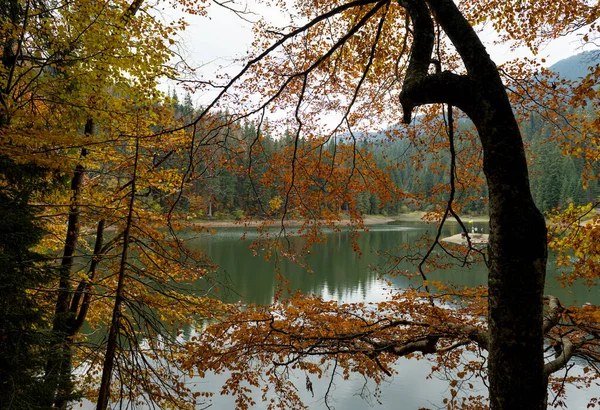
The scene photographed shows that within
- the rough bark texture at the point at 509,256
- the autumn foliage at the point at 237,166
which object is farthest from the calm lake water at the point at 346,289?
the rough bark texture at the point at 509,256

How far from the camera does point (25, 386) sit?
11.0 feet

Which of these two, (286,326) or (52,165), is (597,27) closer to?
(286,326)

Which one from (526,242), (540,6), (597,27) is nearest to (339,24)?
(540,6)

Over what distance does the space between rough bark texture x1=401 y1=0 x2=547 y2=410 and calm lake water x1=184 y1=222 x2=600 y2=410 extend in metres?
2.83

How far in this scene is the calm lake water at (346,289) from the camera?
327 inches

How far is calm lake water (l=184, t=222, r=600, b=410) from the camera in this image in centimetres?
830

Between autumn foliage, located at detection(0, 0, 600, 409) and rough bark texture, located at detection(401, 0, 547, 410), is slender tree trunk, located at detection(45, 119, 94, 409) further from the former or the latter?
rough bark texture, located at detection(401, 0, 547, 410)

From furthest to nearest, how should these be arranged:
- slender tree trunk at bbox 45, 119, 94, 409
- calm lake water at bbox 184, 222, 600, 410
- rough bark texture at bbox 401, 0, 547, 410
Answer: calm lake water at bbox 184, 222, 600, 410, slender tree trunk at bbox 45, 119, 94, 409, rough bark texture at bbox 401, 0, 547, 410

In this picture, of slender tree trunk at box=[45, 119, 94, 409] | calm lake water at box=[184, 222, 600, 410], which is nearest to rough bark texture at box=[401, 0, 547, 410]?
calm lake water at box=[184, 222, 600, 410]

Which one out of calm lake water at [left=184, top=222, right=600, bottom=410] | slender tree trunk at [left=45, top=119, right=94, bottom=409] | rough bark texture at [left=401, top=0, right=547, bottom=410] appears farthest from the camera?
calm lake water at [left=184, top=222, right=600, bottom=410]

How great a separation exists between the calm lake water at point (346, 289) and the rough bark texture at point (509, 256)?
112 inches

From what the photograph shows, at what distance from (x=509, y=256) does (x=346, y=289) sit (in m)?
15.6

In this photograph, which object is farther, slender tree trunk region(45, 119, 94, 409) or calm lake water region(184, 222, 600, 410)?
calm lake water region(184, 222, 600, 410)

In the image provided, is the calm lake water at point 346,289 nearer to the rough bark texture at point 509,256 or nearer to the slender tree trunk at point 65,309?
the slender tree trunk at point 65,309
